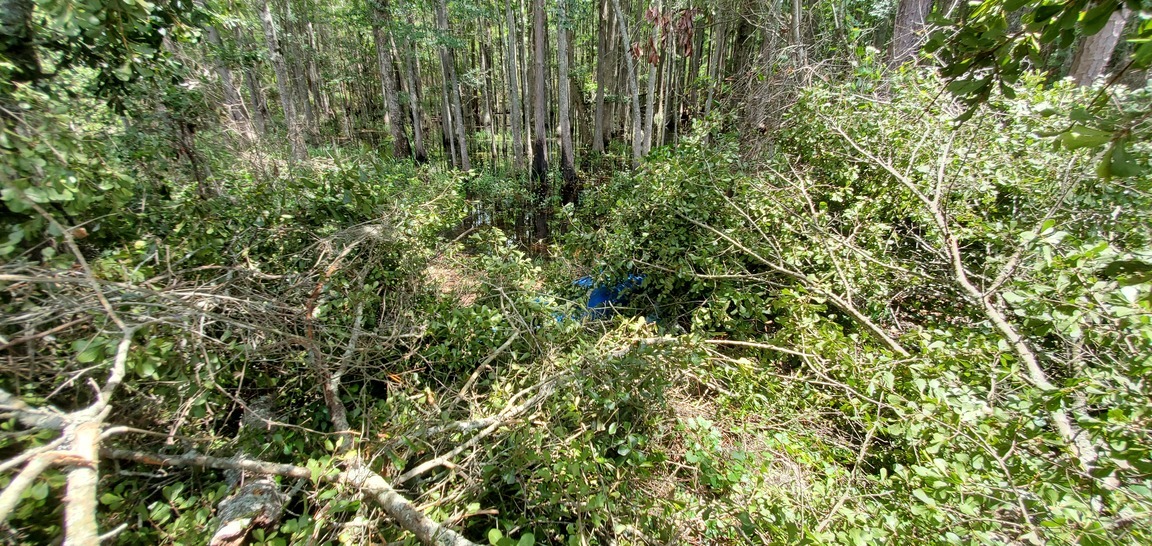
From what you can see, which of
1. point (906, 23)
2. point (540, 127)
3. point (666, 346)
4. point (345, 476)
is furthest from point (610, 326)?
point (540, 127)

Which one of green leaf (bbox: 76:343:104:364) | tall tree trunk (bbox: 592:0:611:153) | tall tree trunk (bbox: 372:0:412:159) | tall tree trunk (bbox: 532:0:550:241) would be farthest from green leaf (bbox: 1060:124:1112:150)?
tall tree trunk (bbox: 592:0:611:153)

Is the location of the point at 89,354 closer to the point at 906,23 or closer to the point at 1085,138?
the point at 1085,138

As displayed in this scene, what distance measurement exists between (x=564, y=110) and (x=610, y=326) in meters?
7.31

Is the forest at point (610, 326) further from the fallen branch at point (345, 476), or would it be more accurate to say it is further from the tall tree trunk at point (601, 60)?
the tall tree trunk at point (601, 60)

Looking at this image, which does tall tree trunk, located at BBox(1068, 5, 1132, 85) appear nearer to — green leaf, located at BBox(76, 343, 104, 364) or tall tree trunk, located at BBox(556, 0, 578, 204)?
tall tree trunk, located at BBox(556, 0, 578, 204)

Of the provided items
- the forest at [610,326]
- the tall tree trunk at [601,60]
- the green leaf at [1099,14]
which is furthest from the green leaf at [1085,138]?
the tall tree trunk at [601,60]

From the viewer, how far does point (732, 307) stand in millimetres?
4227

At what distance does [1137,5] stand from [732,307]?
360 cm

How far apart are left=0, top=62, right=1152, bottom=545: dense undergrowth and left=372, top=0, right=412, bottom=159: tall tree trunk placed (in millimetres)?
7805

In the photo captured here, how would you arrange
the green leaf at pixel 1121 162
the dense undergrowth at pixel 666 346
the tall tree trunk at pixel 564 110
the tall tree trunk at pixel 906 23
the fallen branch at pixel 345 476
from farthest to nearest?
the tall tree trunk at pixel 564 110
the tall tree trunk at pixel 906 23
the fallen branch at pixel 345 476
the dense undergrowth at pixel 666 346
the green leaf at pixel 1121 162

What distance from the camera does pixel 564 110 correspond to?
32.6ft

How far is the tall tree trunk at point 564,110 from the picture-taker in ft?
30.8

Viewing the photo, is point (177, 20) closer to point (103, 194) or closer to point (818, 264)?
point (103, 194)

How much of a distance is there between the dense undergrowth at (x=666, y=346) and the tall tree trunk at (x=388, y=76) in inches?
307
